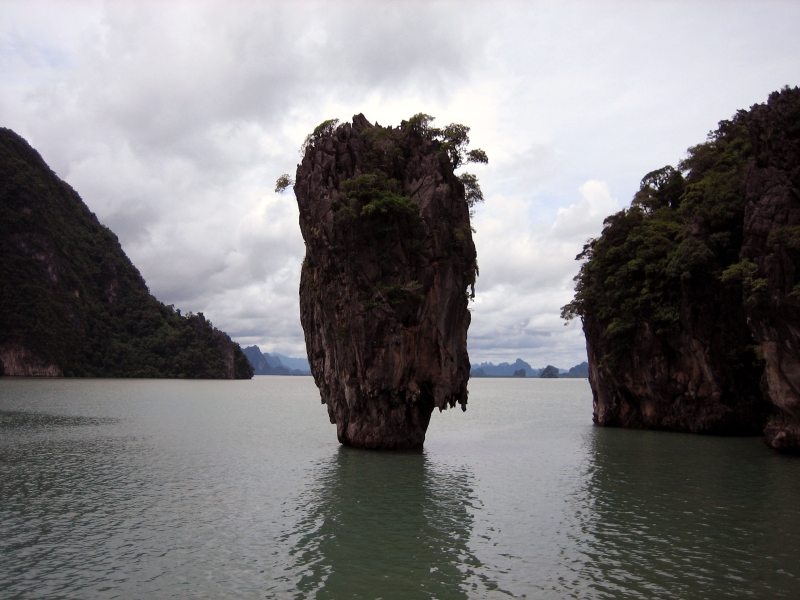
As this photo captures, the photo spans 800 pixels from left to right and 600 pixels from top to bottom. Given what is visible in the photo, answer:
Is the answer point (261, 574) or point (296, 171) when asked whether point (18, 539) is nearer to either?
point (261, 574)

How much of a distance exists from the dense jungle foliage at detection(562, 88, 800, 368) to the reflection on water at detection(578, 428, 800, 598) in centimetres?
897

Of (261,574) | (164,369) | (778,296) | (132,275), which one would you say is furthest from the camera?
(132,275)

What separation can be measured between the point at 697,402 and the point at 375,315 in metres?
20.7

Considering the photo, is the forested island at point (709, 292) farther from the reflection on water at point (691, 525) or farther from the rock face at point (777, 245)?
the reflection on water at point (691, 525)

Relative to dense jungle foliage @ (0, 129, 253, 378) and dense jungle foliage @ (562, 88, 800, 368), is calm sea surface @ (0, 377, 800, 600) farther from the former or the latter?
dense jungle foliage @ (0, 129, 253, 378)

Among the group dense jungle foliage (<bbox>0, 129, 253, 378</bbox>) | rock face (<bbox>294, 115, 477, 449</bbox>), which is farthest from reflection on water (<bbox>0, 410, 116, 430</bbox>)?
dense jungle foliage (<bbox>0, 129, 253, 378</bbox>)

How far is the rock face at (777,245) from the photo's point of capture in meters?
24.5

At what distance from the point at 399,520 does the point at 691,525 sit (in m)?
7.99

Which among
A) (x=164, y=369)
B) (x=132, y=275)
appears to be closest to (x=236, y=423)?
(x=164, y=369)

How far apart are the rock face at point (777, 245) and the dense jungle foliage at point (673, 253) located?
4.19 feet

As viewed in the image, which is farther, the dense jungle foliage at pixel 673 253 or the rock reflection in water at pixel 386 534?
the dense jungle foliage at pixel 673 253

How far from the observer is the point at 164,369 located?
461 feet

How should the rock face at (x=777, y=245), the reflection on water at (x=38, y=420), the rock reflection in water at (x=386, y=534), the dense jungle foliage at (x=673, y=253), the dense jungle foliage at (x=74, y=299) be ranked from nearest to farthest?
1. the rock reflection in water at (x=386, y=534)
2. the rock face at (x=777, y=245)
3. the dense jungle foliage at (x=673, y=253)
4. the reflection on water at (x=38, y=420)
5. the dense jungle foliage at (x=74, y=299)

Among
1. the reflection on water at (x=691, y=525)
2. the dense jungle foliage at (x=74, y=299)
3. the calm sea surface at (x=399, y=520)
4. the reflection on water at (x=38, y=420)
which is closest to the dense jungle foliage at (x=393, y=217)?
the calm sea surface at (x=399, y=520)
